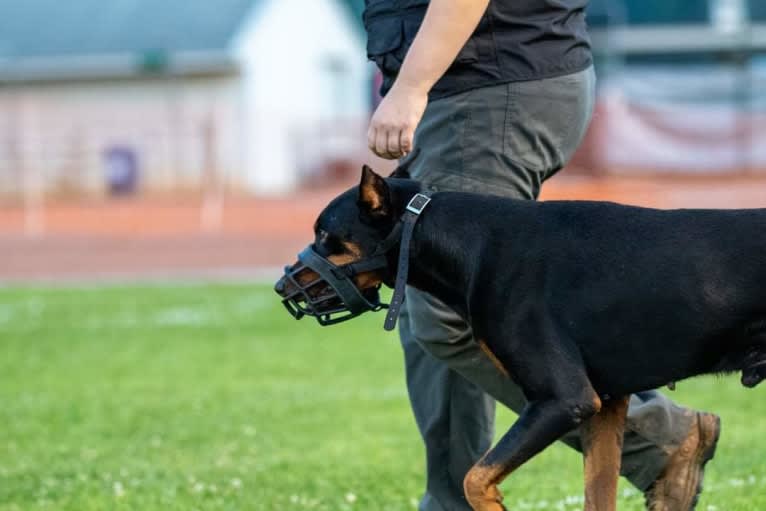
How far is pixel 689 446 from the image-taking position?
4855 mm

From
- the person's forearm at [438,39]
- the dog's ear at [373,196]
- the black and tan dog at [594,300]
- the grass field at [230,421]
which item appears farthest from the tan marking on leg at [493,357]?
the grass field at [230,421]

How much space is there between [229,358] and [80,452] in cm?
348

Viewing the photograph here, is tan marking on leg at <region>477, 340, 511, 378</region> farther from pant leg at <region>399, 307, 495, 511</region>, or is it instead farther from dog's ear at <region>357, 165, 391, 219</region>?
pant leg at <region>399, 307, 495, 511</region>

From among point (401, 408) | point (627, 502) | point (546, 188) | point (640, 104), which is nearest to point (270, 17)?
point (640, 104)

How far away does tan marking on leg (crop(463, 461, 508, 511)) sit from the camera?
163 inches

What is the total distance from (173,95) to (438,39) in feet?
104

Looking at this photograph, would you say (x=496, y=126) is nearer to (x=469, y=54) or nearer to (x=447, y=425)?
(x=469, y=54)

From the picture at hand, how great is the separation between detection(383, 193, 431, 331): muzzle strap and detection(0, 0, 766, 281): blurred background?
18.9m

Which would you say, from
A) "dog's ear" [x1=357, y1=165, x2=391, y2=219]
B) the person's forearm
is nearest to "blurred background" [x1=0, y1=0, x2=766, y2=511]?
"dog's ear" [x1=357, y1=165, x2=391, y2=219]

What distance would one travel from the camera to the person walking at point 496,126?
4.36 m

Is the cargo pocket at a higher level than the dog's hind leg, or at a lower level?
higher

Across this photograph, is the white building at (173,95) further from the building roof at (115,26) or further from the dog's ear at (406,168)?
the dog's ear at (406,168)


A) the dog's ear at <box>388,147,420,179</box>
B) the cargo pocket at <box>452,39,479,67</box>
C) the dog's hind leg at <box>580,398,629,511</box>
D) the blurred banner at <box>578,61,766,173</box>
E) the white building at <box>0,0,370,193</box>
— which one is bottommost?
the white building at <box>0,0,370,193</box>

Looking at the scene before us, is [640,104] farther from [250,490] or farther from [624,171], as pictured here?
[250,490]
